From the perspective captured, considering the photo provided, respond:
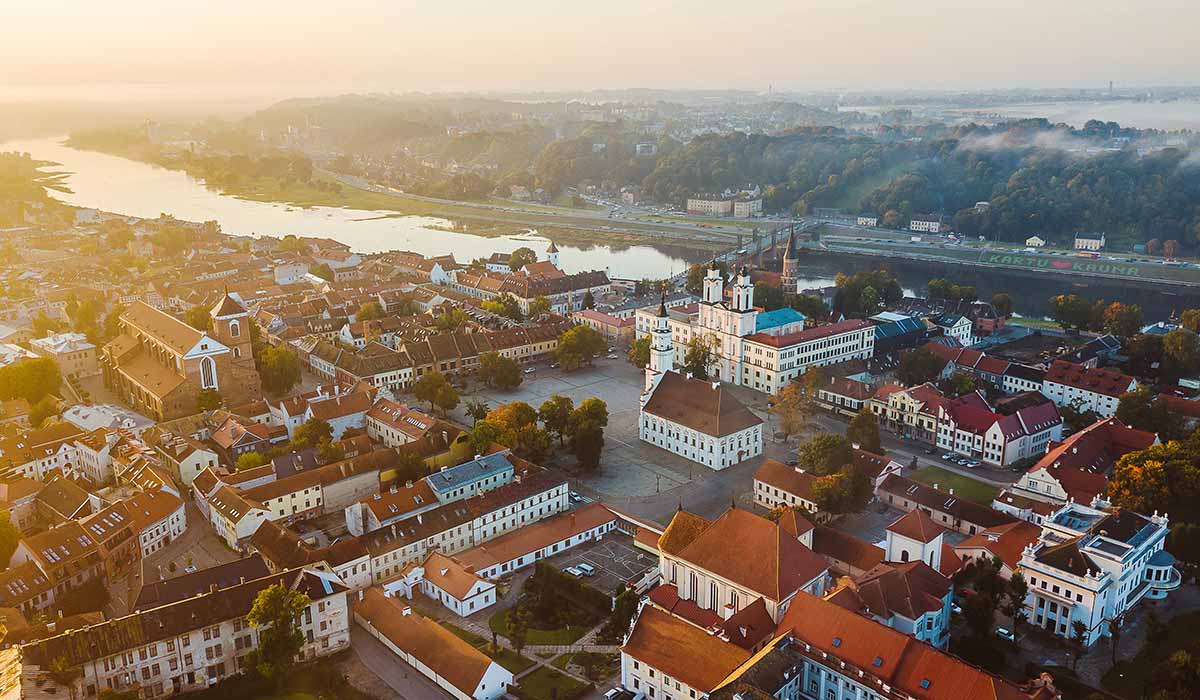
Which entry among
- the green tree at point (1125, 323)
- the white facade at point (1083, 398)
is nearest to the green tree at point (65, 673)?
the white facade at point (1083, 398)

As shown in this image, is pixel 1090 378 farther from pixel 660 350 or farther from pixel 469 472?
pixel 469 472

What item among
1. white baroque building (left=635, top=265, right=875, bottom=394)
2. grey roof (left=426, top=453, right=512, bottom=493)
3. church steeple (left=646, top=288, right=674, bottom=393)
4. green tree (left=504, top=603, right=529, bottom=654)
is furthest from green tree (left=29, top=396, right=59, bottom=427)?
white baroque building (left=635, top=265, right=875, bottom=394)

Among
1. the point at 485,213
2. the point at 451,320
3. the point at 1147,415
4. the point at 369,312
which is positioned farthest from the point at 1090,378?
the point at 485,213

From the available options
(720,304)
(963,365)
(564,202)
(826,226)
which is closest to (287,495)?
(720,304)

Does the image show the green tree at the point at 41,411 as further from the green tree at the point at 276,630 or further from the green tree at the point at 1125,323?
the green tree at the point at 1125,323

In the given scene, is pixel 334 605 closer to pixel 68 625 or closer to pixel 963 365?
pixel 68 625

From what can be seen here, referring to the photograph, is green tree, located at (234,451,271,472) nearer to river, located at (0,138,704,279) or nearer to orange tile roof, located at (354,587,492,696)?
orange tile roof, located at (354,587,492,696)
